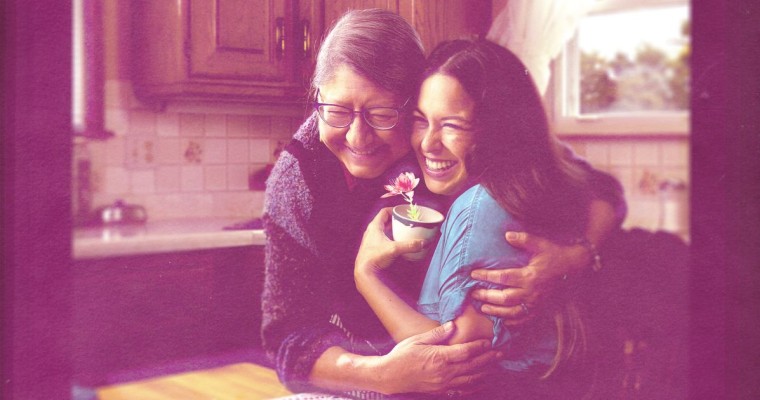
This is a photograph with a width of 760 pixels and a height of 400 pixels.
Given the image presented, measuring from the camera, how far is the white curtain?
114cm

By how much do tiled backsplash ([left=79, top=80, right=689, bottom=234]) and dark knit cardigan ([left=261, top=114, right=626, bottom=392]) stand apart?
0.14ft

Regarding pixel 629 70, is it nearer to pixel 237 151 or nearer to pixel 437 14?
pixel 437 14

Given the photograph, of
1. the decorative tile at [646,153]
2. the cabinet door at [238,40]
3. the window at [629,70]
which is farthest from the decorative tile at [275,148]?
the decorative tile at [646,153]

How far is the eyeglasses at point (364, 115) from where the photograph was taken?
3.80 ft

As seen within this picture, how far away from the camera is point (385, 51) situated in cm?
116

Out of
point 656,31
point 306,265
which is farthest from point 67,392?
point 656,31

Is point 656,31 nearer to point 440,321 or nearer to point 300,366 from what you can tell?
point 440,321

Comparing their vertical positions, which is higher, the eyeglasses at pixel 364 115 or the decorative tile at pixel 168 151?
the eyeglasses at pixel 364 115

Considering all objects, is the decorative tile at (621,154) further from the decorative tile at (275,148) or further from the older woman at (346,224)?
the decorative tile at (275,148)

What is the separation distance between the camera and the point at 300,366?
120 centimetres

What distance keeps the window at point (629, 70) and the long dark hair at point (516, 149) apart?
0.20ft

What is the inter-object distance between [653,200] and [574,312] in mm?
223

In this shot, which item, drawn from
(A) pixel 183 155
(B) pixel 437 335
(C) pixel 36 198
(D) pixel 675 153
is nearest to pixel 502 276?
(B) pixel 437 335

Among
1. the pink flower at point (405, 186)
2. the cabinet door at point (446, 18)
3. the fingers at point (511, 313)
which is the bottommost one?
the fingers at point (511, 313)
